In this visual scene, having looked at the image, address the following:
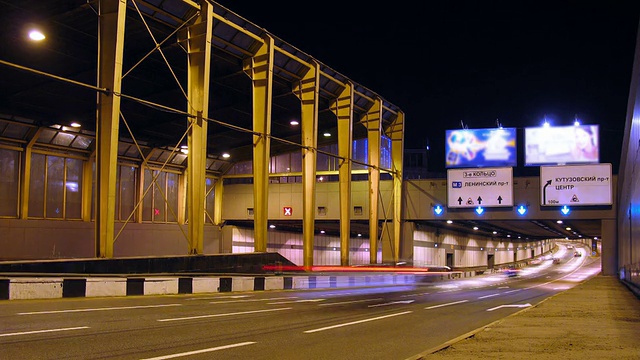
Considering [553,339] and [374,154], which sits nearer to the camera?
[553,339]

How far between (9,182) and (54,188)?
10.3 feet

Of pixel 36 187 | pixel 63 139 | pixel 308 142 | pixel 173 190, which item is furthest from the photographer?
pixel 173 190

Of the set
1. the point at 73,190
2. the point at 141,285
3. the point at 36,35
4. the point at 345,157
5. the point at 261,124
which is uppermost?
the point at 36,35

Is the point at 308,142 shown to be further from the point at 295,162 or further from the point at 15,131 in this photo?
the point at 15,131

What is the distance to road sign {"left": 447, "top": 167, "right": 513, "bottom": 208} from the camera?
41.0 m

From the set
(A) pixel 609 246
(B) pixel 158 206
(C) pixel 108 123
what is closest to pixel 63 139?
(B) pixel 158 206

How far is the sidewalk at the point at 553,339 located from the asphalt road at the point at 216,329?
2.85ft

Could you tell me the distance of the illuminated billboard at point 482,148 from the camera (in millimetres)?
41469

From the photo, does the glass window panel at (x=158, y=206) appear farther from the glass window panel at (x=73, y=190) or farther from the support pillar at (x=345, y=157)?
the support pillar at (x=345, y=157)

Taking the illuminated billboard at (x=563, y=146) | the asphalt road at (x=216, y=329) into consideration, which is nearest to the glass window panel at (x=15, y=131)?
the asphalt road at (x=216, y=329)

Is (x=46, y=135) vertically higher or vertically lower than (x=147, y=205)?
higher

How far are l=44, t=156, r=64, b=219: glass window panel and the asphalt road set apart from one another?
23.2 meters

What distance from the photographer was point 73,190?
128 ft

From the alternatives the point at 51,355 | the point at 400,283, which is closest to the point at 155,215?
the point at 400,283
